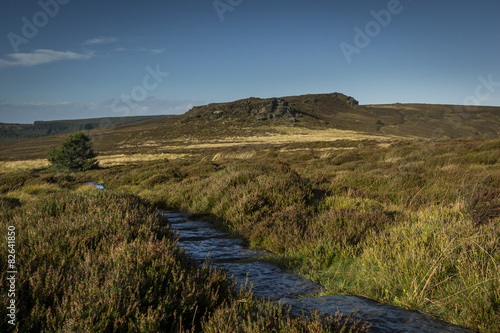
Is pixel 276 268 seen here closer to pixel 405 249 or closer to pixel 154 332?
pixel 405 249

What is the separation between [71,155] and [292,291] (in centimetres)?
3065

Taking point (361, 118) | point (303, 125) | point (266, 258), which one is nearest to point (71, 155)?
point (266, 258)

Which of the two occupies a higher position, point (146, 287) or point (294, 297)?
→ point (146, 287)

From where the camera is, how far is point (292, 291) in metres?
3.35

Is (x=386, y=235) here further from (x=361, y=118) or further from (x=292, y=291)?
(x=361, y=118)

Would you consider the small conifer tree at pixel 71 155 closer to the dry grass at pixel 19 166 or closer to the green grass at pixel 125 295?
the dry grass at pixel 19 166

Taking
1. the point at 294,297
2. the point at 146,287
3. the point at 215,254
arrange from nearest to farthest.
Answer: the point at 146,287 < the point at 294,297 < the point at 215,254

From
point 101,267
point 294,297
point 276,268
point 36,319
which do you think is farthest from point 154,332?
point 276,268

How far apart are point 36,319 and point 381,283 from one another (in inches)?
130

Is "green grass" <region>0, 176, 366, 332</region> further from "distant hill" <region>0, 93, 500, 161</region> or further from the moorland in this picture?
"distant hill" <region>0, 93, 500, 161</region>

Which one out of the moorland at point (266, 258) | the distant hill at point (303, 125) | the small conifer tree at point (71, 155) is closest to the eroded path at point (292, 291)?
the moorland at point (266, 258)

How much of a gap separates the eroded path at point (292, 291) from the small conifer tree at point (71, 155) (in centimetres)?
Answer: 2703

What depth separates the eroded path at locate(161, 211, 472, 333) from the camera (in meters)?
2.52

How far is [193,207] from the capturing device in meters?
8.47
